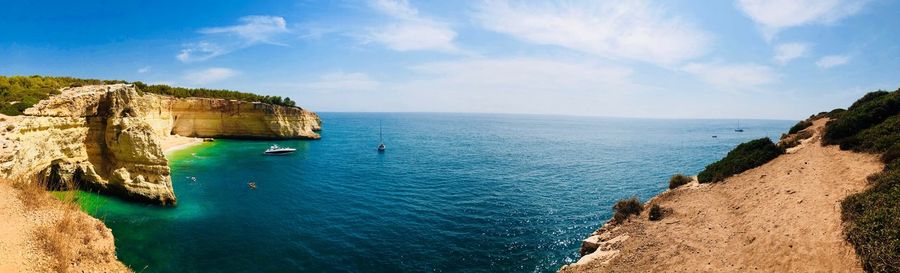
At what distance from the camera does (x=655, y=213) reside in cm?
2402

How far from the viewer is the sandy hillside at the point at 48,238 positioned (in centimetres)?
1288

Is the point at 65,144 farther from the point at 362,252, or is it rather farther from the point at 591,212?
the point at 591,212

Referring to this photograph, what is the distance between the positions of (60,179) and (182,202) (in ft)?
25.0

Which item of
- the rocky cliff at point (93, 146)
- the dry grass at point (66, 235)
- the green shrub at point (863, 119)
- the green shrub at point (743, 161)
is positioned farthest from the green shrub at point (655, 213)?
the rocky cliff at point (93, 146)

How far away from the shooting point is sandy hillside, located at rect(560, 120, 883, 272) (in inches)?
587

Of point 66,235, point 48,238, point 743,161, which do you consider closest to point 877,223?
point 743,161

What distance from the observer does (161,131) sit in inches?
2694

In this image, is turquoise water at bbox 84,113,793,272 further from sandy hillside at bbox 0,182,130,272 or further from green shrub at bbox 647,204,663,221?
green shrub at bbox 647,204,663,221

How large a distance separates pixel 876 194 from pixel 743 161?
554 inches

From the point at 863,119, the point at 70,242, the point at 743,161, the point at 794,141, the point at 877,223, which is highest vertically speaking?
the point at 863,119

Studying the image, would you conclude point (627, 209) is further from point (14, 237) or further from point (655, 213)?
point (14, 237)

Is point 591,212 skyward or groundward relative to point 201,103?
groundward

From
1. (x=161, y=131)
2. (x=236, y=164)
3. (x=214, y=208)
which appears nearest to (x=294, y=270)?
(x=214, y=208)

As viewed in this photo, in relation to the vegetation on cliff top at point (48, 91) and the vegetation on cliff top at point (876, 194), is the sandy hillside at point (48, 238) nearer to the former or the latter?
the vegetation on cliff top at point (48, 91)
